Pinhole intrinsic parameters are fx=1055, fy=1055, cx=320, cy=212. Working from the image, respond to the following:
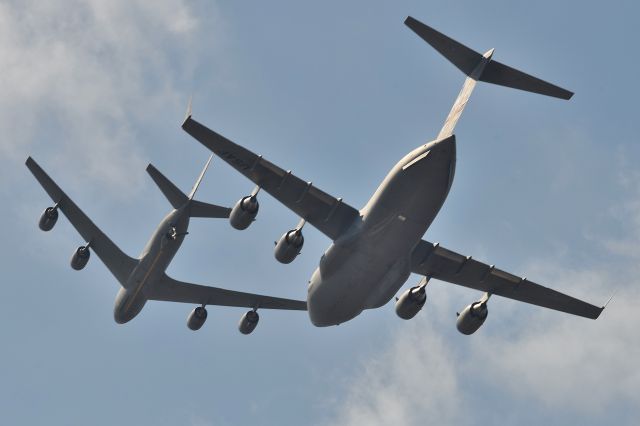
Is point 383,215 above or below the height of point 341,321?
above

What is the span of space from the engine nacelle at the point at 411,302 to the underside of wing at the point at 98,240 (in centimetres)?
1396

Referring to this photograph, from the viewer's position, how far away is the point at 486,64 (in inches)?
1447

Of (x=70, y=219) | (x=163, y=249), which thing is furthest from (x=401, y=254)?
(x=70, y=219)

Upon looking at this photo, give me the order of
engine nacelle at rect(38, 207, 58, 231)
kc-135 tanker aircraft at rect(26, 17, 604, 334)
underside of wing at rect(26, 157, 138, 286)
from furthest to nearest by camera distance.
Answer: underside of wing at rect(26, 157, 138, 286)
engine nacelle at rect(38, 207, 58, 231)
kc-135 tanker aircraft at rect(26, 17, 604, 334)

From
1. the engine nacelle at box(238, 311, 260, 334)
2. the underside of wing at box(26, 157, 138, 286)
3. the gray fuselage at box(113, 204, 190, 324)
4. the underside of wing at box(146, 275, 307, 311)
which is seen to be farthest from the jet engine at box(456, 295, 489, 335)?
the underside of wing at box(26, 157, 138, 286)

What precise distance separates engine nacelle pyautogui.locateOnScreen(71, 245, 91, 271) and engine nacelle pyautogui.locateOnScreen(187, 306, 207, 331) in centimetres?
585

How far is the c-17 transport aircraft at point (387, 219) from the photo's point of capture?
115ft

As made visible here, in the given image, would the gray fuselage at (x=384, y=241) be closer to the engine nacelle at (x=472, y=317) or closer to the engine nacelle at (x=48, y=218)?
the engine nacelle at (x=472, y=317)

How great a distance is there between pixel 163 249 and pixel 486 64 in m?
17.9

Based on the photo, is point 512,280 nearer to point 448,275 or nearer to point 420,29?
point 448,275

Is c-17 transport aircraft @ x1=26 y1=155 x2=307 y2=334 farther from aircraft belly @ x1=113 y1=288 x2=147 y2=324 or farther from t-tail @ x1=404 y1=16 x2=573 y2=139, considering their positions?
t-tail @ x1=404 y1=16 x2=573 y2=139

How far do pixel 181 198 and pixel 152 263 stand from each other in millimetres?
3432

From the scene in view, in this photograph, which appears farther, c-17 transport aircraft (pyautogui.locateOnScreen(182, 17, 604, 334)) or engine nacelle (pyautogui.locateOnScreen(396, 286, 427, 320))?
engine nacelle (pyautogui.locateOnScreen(396, 286, 427, 320))

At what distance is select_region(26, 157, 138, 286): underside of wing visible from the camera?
163ft
